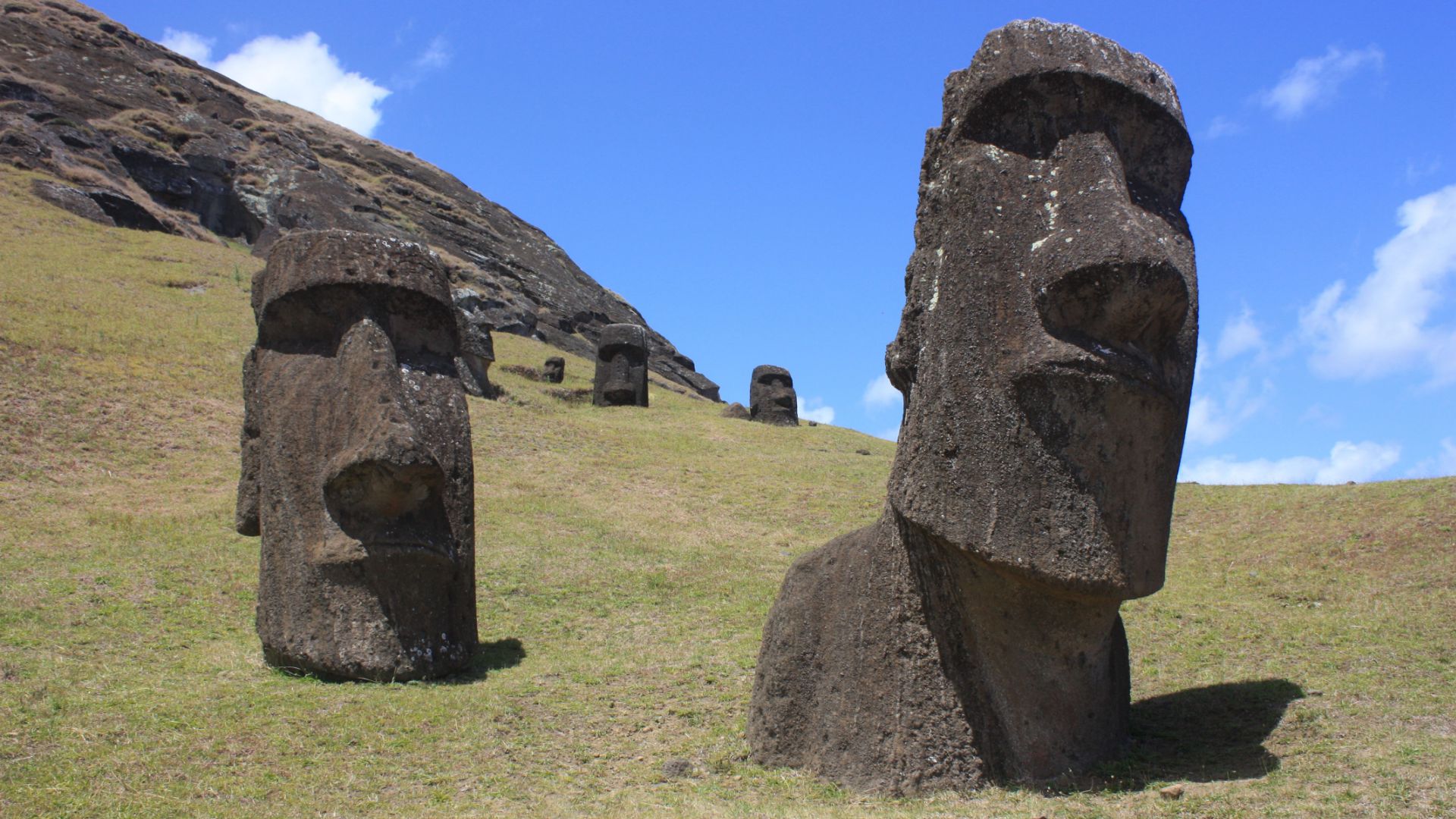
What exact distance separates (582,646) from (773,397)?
22.2m

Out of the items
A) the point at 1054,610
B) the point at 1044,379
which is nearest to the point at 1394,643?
the point at 1054,610

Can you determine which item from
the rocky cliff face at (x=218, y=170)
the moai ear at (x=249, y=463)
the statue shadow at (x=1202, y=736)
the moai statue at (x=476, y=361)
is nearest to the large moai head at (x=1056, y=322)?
the statue shadow at (x=1202, y=736)

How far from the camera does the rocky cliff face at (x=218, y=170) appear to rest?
4503cm

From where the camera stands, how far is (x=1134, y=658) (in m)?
8.27

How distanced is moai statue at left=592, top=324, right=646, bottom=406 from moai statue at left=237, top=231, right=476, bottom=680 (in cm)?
2102

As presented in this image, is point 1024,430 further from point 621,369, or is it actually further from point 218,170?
point 218,170

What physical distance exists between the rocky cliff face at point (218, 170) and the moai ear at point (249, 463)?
3489 centimetres

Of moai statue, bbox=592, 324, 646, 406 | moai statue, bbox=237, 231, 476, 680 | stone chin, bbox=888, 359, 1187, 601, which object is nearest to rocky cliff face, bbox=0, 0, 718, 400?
moai statue, bbox=592, 324, 646, 406

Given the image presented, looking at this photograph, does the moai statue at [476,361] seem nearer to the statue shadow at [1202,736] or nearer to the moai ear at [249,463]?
the moai ear at [249,463]

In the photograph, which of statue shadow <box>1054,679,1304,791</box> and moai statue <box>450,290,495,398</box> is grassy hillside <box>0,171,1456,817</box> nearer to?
statue shadow <box>1054,679,1304,791</box>

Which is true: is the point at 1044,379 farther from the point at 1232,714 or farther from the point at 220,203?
the point at 220,203

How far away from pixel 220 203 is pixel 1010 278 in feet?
169

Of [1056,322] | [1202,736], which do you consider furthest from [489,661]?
[1056,322]

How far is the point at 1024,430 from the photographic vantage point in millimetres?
5195
